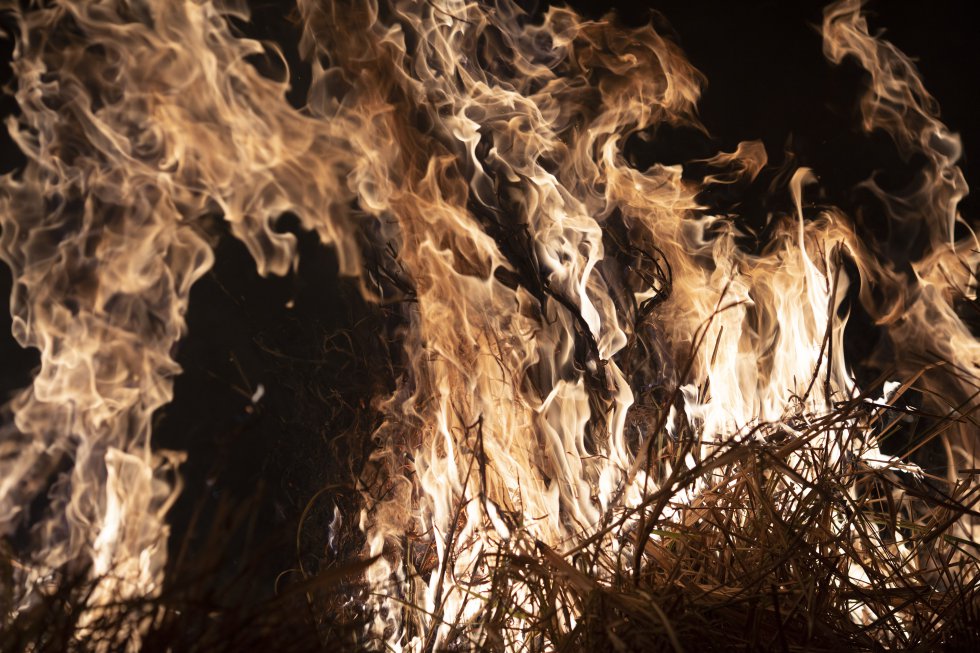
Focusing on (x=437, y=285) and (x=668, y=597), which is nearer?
(x=668, y=597)

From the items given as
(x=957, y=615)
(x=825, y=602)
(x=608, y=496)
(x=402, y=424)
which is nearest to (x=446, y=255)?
(x=402, y=424)

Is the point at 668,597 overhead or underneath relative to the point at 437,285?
overhead

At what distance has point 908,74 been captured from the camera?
3.05 m

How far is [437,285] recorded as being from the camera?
2.48 meters

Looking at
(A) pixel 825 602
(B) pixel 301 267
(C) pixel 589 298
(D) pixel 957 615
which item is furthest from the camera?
(B) pixel 301 267

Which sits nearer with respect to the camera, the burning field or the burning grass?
the burning grass

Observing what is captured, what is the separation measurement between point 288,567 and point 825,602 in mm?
1825

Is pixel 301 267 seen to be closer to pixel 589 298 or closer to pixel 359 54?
pixel 359 54

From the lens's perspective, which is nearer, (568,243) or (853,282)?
(568,243)

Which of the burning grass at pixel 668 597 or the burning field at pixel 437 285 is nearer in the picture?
the burning grass at pixel 668 597

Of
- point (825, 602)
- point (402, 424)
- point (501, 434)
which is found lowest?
point (402, 424)

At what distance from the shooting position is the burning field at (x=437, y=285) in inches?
88.4

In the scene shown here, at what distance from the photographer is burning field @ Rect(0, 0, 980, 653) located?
7.37 feet

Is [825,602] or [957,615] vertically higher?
[957,615]
